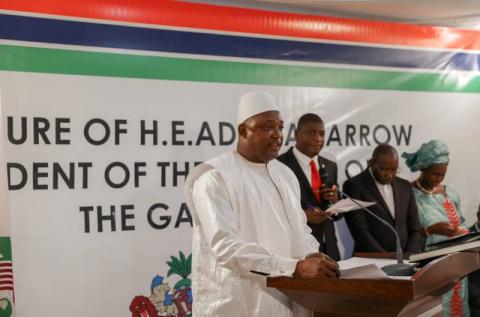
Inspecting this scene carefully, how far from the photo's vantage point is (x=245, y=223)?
3.03 metres

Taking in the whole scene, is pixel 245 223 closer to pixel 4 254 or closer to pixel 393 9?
pixel 4 254

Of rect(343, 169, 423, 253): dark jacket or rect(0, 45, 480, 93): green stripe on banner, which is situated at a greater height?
rect(0, 45, 480, 93): green stripe on banner

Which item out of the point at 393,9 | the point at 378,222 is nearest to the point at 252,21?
the point at 393,9

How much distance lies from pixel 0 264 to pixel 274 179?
6.22ft

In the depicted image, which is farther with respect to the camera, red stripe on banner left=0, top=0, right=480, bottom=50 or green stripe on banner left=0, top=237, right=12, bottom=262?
red stripe on banner left=0, top=0, right=480, bottom=50

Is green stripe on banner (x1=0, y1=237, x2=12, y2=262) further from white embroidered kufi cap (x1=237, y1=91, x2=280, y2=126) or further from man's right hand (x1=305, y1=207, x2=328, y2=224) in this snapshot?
man's right hand (x1=305, y1=207, x2=328, y2=224)

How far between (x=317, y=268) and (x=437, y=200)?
349 cm

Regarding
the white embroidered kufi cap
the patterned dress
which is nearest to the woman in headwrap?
the patterned dress

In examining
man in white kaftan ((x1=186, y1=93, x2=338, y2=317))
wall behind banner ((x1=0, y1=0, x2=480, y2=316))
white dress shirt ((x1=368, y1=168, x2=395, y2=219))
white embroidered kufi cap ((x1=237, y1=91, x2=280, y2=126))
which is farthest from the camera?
white dress shirt ((x1=368, y1=168, x2=395, y2=219))

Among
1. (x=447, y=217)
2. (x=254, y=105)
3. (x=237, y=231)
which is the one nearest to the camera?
(x=237, y=231)

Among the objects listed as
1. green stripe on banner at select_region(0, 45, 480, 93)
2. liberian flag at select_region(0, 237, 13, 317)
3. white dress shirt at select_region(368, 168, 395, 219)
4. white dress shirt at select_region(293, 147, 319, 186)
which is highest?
green stripe on banner at select_region(0, 45, 480, 93)

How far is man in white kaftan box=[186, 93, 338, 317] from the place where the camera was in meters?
2.84

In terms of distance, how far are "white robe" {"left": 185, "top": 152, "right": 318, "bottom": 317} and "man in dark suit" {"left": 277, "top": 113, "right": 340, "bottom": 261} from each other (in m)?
1.52

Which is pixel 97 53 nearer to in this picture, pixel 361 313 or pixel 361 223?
pixel 361 223
